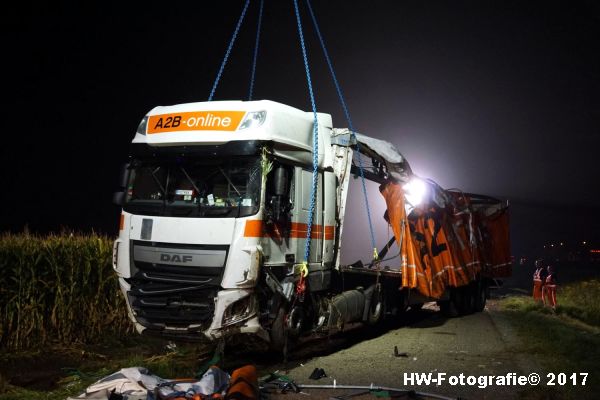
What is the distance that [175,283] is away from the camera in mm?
7117

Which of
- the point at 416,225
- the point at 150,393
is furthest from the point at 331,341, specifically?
the point at 150,393

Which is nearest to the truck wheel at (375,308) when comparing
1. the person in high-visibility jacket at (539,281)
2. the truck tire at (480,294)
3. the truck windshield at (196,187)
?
the truck windshield at (196,187)

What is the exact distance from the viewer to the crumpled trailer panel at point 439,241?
1039 cm

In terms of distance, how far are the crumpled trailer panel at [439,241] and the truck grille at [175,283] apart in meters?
4.58

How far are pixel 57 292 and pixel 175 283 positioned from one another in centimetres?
362

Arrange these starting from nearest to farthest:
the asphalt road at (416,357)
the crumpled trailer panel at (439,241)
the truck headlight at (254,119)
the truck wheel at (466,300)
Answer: the asphalt road at (416,357)
the truck headlight at (254,119)
the crumpled trailer panel at (439,241)
the truck wheel at (466,300)

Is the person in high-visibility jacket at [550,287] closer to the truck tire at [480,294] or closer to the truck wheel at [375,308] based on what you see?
the truck tire at [480,294]

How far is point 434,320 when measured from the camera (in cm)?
1316

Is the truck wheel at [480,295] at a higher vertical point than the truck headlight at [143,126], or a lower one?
lower

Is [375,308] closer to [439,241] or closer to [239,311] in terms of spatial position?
[439,241]

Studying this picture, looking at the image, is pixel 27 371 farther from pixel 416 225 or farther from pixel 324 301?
pixel 416 225

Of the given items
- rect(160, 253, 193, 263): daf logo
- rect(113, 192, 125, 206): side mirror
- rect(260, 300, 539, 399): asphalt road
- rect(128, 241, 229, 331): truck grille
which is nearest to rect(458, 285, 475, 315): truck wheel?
rect(260, 300, 539, 399): asphalt road

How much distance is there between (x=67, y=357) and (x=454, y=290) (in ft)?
29.2

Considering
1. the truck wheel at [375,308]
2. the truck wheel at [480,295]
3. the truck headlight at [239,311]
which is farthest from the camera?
the truck wheel at [480,295]
